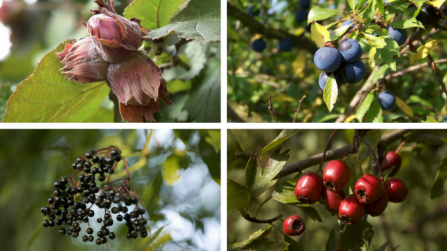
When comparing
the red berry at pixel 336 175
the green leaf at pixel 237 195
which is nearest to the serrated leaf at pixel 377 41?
the red berry at pixel 336 175

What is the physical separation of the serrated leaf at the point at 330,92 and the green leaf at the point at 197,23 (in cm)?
16

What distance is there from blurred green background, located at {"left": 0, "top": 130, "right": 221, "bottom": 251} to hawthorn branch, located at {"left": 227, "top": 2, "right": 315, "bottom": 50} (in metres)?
0.39

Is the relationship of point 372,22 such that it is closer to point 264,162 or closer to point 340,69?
point 340,69

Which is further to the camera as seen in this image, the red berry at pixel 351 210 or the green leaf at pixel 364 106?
the green leaf at pixel 364 106

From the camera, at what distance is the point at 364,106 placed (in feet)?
2.43

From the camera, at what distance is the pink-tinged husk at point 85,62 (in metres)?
0.41

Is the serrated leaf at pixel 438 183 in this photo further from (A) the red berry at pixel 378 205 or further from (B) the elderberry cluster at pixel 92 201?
(B) the elderberry cluster at pixel 92 201

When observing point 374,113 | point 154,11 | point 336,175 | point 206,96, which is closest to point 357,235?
point 336,175

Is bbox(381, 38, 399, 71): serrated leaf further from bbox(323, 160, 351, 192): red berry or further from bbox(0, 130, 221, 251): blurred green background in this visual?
bbox(0, 130, 221, 251): blurred green background

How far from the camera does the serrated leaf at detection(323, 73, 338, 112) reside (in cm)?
43

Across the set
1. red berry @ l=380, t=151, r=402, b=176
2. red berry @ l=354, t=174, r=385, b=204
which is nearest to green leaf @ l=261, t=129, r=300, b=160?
red berry @ l=354, t=174, r=385, b=204

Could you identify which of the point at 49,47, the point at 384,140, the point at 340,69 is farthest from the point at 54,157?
the point at 384,140

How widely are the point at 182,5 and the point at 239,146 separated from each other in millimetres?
252

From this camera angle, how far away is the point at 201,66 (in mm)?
686
